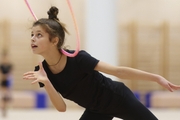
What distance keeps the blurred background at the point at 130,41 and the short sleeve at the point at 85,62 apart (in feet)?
25.2

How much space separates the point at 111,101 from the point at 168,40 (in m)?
8.88

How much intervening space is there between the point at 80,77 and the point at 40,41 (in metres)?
0.49

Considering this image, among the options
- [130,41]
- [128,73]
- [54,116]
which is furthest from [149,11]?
[128,73]

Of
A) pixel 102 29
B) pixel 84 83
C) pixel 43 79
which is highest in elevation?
pixel 43 79

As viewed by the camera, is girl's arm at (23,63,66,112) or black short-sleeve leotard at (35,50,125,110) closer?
girl's arm at (23,63,66,112)

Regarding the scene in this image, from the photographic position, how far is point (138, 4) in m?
12.1

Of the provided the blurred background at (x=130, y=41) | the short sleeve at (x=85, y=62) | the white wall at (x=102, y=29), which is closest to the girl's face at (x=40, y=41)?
the short sleeve at (x=85, y=62)

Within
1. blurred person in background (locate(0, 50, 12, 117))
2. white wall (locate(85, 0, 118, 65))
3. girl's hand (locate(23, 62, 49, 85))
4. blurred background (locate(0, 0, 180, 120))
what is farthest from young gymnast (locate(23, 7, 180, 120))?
blurred background (locate(0, 0, 180, 120))

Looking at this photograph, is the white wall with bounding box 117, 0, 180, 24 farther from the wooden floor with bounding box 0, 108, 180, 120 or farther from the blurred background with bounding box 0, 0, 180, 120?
the wooden floor with bounding box 0, 108, 180, 120

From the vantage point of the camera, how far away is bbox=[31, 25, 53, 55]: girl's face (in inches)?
145

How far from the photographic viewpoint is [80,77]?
379 cm

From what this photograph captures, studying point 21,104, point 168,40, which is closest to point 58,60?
point 21,104

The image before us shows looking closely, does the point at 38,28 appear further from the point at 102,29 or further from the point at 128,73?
the point at 102,29

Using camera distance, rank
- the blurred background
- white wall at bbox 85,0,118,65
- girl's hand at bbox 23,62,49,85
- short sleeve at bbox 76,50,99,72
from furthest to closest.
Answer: the blurred background < white wall at bbox 85,0,118,65 < short sleeve at bbox 76,50,99,72 < girl's hand at bbox 23,62,49,85
